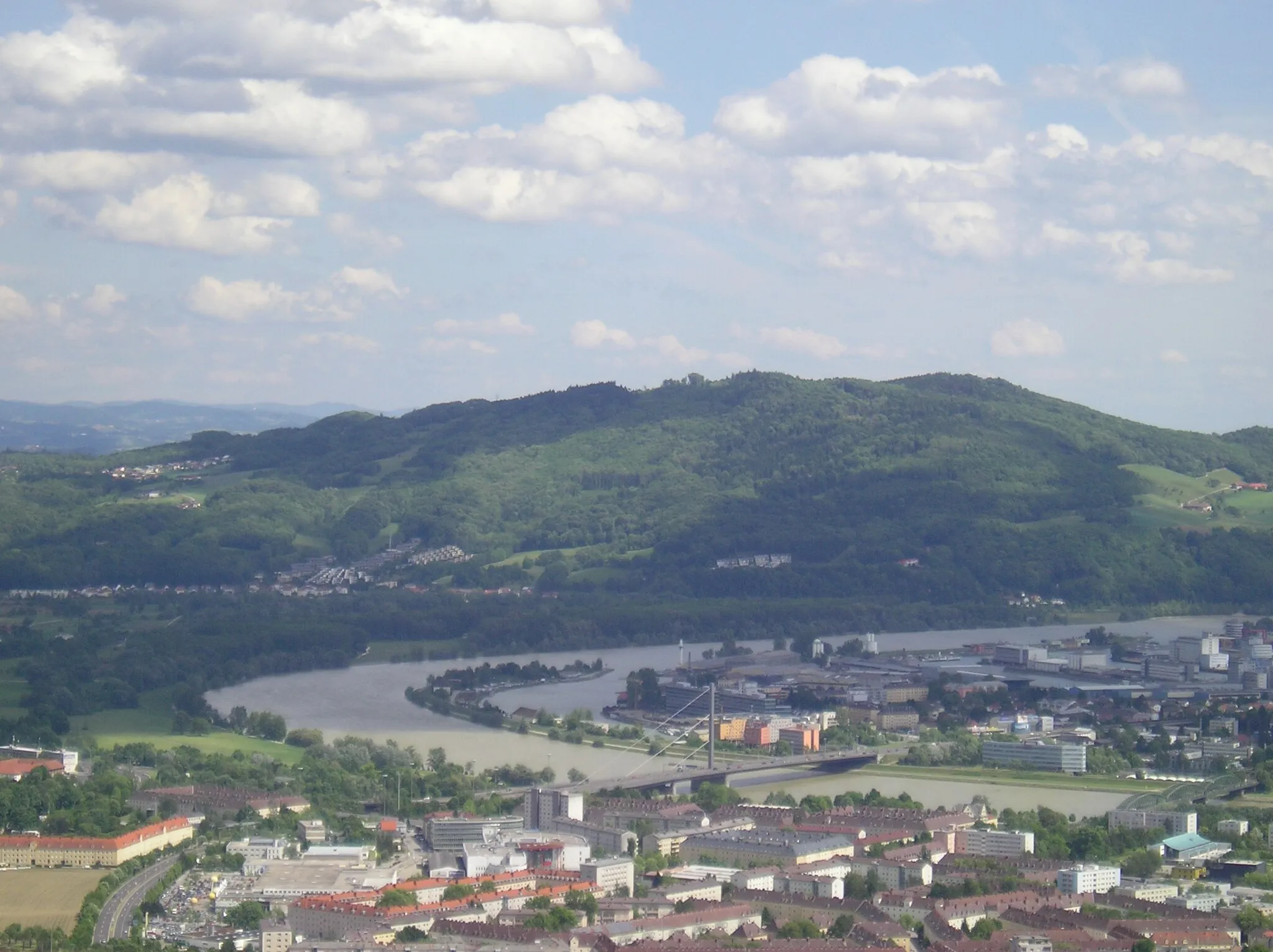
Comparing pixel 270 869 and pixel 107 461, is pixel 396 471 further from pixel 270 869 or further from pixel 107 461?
pixel 270 869

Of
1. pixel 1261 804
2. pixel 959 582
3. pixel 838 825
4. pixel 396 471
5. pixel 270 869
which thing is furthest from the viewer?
pixel 396 471

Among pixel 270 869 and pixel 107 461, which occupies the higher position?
pixel 107 461

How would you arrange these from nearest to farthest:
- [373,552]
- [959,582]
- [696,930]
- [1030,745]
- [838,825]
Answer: [696,930] → [838,825] → [1030,745] → [959,582] → [373,552]

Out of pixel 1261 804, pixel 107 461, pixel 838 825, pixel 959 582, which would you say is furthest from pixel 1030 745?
pixel 107 461

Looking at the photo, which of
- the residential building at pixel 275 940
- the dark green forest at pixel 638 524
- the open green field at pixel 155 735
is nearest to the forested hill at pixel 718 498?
the dark green forest at pixel 638 524

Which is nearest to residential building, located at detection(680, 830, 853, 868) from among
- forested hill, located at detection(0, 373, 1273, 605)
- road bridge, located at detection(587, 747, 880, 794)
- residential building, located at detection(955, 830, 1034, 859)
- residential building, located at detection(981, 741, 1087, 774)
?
residential building, located at detection(955, 830, 1034, 859)

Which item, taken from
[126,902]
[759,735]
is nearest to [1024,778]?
[759,735]

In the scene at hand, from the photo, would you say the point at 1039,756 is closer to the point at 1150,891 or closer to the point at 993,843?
the point at 993,843
